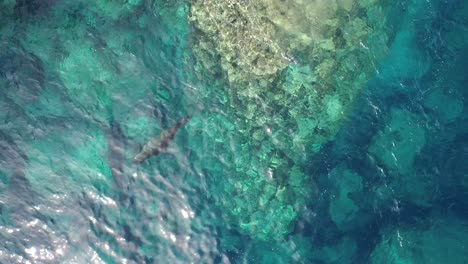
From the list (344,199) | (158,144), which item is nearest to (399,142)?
(344,199)

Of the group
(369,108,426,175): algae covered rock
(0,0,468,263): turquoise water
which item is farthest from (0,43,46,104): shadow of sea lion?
(369,108,426,175): algae covered rock

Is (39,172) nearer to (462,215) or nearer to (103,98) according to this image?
(103,98)

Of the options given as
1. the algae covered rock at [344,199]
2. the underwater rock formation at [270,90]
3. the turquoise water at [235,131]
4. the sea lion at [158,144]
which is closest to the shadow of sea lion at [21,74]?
the turquoise water at [235,131]

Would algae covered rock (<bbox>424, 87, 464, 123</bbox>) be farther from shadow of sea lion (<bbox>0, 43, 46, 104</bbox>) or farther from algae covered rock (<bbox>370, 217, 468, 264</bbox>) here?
shadow of sea lion (<bbox>0, 43, 46, 104</bbox>)

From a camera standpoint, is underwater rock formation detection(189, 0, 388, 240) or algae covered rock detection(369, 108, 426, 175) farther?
algae covered rock detection(369, 108, 426, 175)

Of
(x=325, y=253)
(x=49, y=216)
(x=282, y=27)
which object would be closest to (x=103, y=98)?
(x=49, y=216)

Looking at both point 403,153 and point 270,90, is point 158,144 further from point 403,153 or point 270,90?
point 403,153
